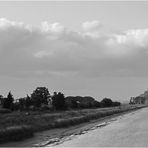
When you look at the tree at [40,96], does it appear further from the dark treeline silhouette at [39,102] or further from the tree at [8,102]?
the tree at [8,102]

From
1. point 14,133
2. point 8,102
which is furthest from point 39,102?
point 14,133

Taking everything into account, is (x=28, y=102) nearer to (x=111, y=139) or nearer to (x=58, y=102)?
(x=58, y=102)

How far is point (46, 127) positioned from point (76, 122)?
1274 cm

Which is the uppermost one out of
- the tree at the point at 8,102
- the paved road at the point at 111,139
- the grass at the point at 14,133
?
the tree at the point at 8,102

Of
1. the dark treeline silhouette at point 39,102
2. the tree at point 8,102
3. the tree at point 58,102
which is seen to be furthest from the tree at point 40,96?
the tree at point 8,102

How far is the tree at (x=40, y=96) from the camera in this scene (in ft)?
351

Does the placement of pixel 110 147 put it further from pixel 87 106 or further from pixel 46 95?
pixel 87 106

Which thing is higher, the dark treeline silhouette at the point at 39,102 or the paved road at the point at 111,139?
the dark treeline silhouette at the point at 39,102

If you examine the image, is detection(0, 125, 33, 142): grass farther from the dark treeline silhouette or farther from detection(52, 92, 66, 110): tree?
detection(52, 92, 66, 110): tree

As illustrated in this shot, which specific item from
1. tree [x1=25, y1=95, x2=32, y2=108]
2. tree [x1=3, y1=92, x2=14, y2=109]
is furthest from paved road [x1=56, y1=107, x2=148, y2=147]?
tree [x1=25, y1=95, x2=32, y2=108]

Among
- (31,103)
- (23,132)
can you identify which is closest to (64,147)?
(23,132)

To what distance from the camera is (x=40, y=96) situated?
112875 millimetres

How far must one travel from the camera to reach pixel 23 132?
102 ft

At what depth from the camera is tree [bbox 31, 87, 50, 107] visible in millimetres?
107125
